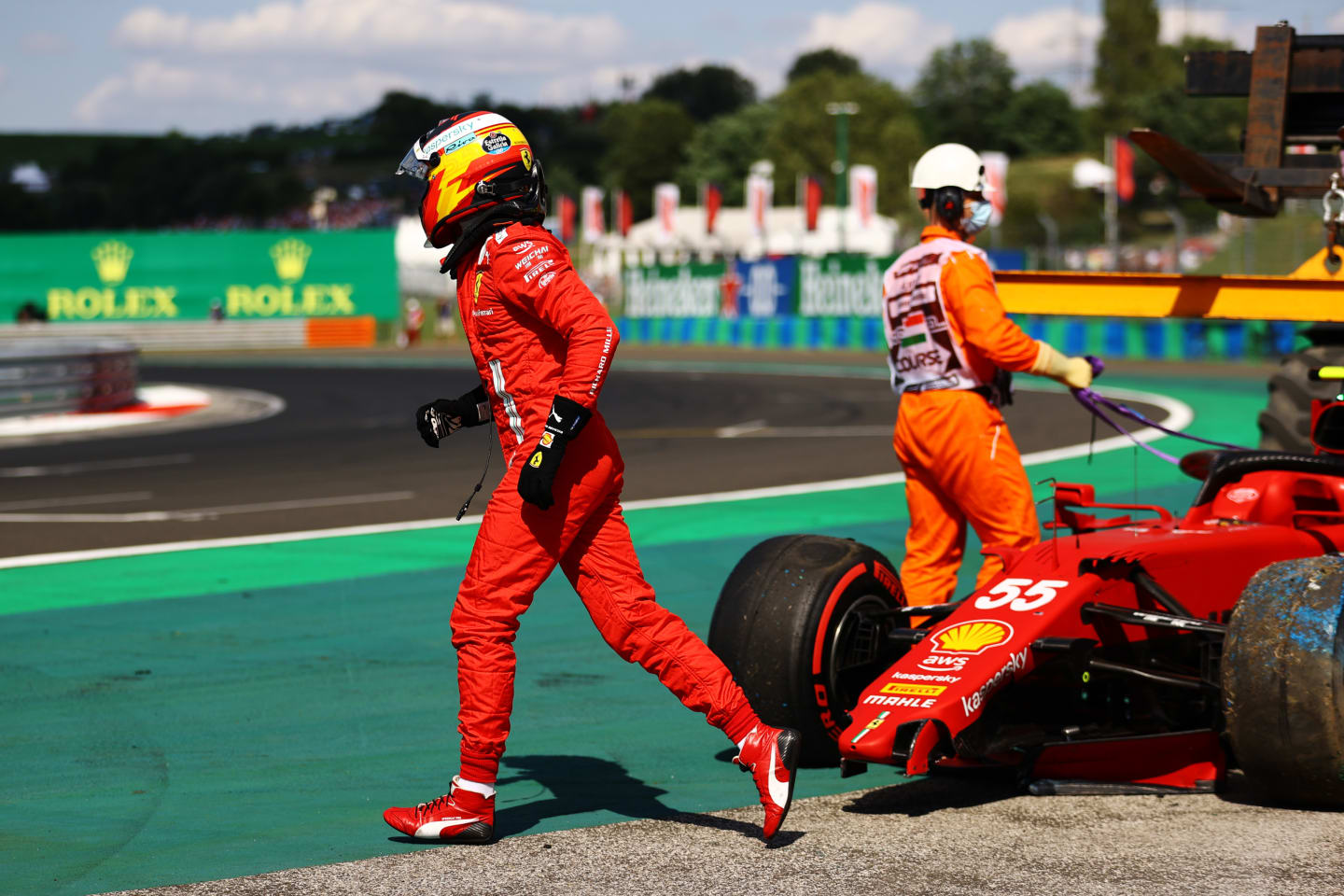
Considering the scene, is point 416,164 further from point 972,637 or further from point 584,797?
point 972,637

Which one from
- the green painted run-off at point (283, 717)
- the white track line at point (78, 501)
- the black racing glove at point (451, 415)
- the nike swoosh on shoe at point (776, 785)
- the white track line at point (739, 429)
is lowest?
the white track line at point (739, 429)

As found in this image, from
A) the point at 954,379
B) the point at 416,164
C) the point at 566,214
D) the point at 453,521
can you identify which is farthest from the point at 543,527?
the point at 566,214

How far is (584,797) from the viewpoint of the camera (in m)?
4.85

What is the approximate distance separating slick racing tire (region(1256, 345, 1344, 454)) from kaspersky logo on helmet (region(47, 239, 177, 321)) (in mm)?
37793

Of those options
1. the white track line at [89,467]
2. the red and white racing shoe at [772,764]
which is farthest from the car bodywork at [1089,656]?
the white track line at [89,467]

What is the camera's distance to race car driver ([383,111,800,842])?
4.31 metres

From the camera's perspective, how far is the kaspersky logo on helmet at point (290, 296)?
143ft

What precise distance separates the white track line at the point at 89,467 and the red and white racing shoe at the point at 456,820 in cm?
1087

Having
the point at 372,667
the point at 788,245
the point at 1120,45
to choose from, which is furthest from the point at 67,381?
the point at 1120,45

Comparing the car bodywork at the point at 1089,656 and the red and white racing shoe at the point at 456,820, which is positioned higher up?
the car bodywork at the point at 1089,656

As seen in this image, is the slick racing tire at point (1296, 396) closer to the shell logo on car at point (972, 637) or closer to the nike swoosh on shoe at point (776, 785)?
the shell logo on car at point (972, 637)

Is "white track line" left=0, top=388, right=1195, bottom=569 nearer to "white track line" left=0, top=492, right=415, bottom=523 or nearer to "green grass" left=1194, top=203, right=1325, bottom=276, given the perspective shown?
"white track line" left=0, top=492, right=415, bottom=523

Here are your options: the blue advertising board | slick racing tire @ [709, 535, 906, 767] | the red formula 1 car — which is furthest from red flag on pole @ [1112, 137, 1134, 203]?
slick racing tire @ [709, 535, 906, 767]

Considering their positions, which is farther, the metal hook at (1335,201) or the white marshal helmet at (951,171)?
the white marshal helmet at (951,171)
